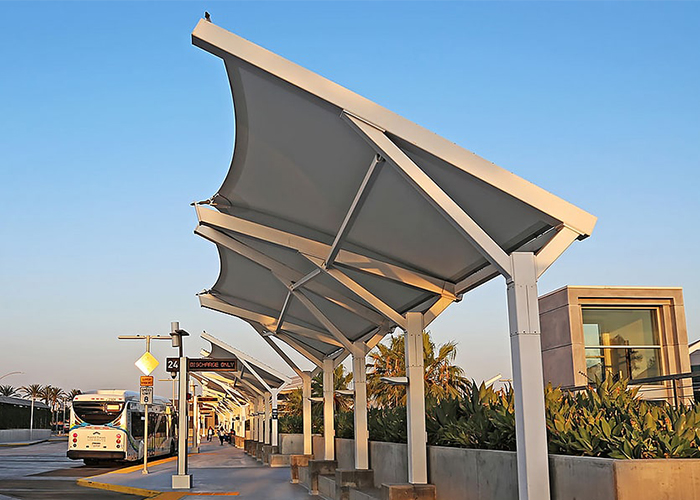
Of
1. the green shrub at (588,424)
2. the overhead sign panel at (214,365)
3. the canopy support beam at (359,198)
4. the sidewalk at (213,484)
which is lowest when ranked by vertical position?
the sidewalk at (213,484)

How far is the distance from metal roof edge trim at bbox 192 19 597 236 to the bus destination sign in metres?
13.7

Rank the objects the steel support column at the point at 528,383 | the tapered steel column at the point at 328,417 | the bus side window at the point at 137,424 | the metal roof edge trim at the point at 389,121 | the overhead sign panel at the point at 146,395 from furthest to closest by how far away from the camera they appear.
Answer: the bus side window at the point at 137,424, the overhead sign panel at the point at 146,395, the tapered steel column at the point at 328,417, the metal roof edge trim at the point at 389,121, the steel support column at the point at 528,383

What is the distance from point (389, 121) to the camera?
327 inches

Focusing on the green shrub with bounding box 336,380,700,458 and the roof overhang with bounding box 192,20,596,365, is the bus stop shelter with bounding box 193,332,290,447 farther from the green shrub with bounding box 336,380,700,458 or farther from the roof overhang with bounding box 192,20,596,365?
the green shrub with bounding box 336,380,700,458

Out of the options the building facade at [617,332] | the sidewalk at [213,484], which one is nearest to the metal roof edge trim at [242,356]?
the sidewalk at [213,484]

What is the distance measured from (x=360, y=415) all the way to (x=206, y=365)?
19.2ft

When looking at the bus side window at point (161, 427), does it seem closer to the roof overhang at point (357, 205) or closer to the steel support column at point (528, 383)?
the roof overhang at point (357, 205)

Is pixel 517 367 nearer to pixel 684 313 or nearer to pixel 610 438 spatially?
pixel 610 438

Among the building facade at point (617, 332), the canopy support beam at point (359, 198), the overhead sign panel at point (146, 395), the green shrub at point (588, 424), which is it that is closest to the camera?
the green shrub at point (588, 424)

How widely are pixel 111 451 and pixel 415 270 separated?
956 inches

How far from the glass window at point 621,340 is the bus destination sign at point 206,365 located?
10191mm

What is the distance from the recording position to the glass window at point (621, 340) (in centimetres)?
2312

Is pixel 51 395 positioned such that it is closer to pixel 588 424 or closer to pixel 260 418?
pixel 260 418

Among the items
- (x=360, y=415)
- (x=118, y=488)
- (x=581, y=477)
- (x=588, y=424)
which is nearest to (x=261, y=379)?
(x=118, y=488)
